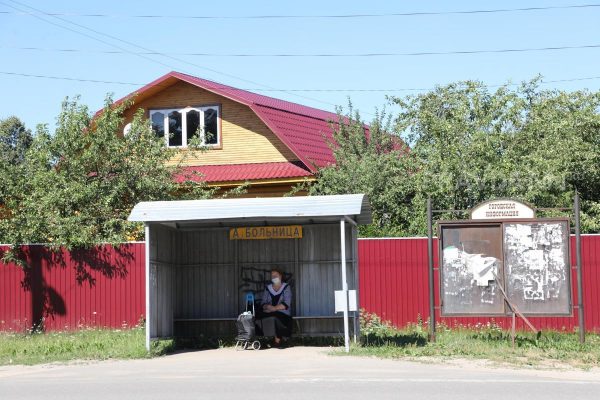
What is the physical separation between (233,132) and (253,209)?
1512 centimetres

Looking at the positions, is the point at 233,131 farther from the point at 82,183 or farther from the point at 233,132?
the point at 82,183

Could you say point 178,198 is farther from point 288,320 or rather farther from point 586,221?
point 586,221

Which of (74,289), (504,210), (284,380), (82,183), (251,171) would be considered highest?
(251,171)

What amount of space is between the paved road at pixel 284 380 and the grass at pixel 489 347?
848 millimetres

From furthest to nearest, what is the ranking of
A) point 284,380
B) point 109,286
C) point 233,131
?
point 233,131, point 109,286, point 284,380

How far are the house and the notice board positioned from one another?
12403 mm

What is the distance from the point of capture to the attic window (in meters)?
32.8

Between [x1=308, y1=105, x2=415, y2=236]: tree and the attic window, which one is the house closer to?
the attic window

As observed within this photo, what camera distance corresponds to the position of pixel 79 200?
23750mm

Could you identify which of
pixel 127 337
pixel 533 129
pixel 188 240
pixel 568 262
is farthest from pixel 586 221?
pixel 127 337

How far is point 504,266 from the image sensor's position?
18.5m

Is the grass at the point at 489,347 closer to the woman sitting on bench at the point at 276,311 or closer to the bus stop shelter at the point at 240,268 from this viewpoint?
the bus stop shelter at the point at 240,268

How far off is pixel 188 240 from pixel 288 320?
3156 mm

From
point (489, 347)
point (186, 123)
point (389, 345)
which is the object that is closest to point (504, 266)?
point (489, 347)
